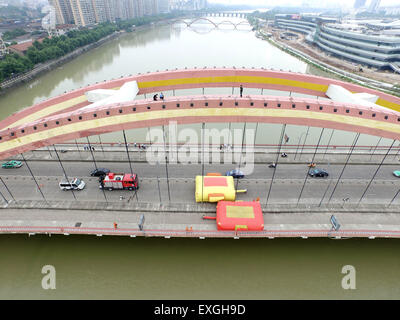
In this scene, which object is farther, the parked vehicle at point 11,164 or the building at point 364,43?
the building at point 364,43

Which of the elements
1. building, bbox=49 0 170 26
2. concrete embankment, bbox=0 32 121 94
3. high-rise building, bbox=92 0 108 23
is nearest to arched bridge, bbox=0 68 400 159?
concrete embankment, bbox=0 32 121 94

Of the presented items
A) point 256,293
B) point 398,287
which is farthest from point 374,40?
point 256,293

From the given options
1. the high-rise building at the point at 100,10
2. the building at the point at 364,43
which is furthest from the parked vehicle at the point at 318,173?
the high-rise building at the point at 100,10

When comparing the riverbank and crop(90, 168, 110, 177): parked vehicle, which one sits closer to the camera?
crop(90, 168, 110, 177): parked vehicle

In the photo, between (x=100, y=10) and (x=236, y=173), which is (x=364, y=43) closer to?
(x=236, y=173)

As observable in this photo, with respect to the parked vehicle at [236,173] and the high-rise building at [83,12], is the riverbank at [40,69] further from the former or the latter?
the parked vehicle at [236,173]

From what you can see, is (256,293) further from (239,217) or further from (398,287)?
(398,287)

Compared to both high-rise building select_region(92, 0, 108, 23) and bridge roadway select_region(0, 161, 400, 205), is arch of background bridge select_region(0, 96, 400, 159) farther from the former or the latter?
high-rise building select_region(92, 0, 108, 23)
